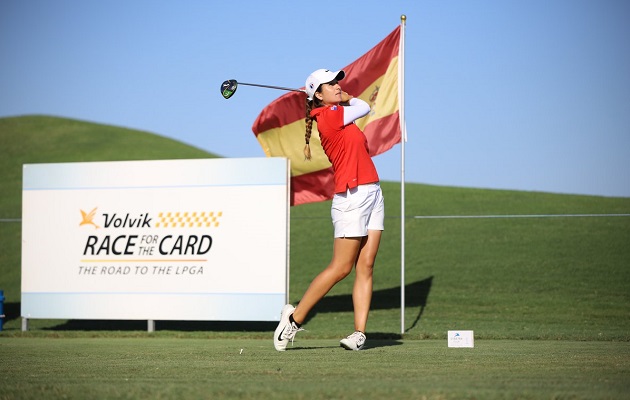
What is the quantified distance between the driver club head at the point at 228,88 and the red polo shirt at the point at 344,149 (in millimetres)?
1351

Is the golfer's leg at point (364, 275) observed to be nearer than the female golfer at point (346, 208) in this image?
No

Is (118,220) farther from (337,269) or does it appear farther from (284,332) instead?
(337,269)

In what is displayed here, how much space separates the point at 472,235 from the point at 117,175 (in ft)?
28.8

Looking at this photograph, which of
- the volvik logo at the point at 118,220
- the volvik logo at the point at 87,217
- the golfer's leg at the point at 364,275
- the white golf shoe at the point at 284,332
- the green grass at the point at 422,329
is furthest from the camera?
the volvik logo at the point at 87,217

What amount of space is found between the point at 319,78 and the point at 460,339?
213 centimetres

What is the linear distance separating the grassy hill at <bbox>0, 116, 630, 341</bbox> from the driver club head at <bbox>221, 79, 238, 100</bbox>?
3.10 meters

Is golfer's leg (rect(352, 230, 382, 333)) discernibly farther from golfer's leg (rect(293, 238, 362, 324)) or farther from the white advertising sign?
the white advertising sign

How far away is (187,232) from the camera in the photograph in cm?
1055

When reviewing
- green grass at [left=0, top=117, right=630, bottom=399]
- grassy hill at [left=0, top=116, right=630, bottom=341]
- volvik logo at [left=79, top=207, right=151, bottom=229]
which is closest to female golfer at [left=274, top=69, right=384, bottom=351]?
green grass at [left=0, top=117, right=630, bottom=399]

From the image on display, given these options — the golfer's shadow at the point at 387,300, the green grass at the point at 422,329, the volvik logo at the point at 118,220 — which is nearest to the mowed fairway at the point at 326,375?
the green grass at the point at 422,329

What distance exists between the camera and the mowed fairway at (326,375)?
3.23 m

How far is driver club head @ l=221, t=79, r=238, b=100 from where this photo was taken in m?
7.00

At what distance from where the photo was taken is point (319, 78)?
595cm

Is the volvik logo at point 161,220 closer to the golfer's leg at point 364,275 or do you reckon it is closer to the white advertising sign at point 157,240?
the white advertising sign at point 157,240
